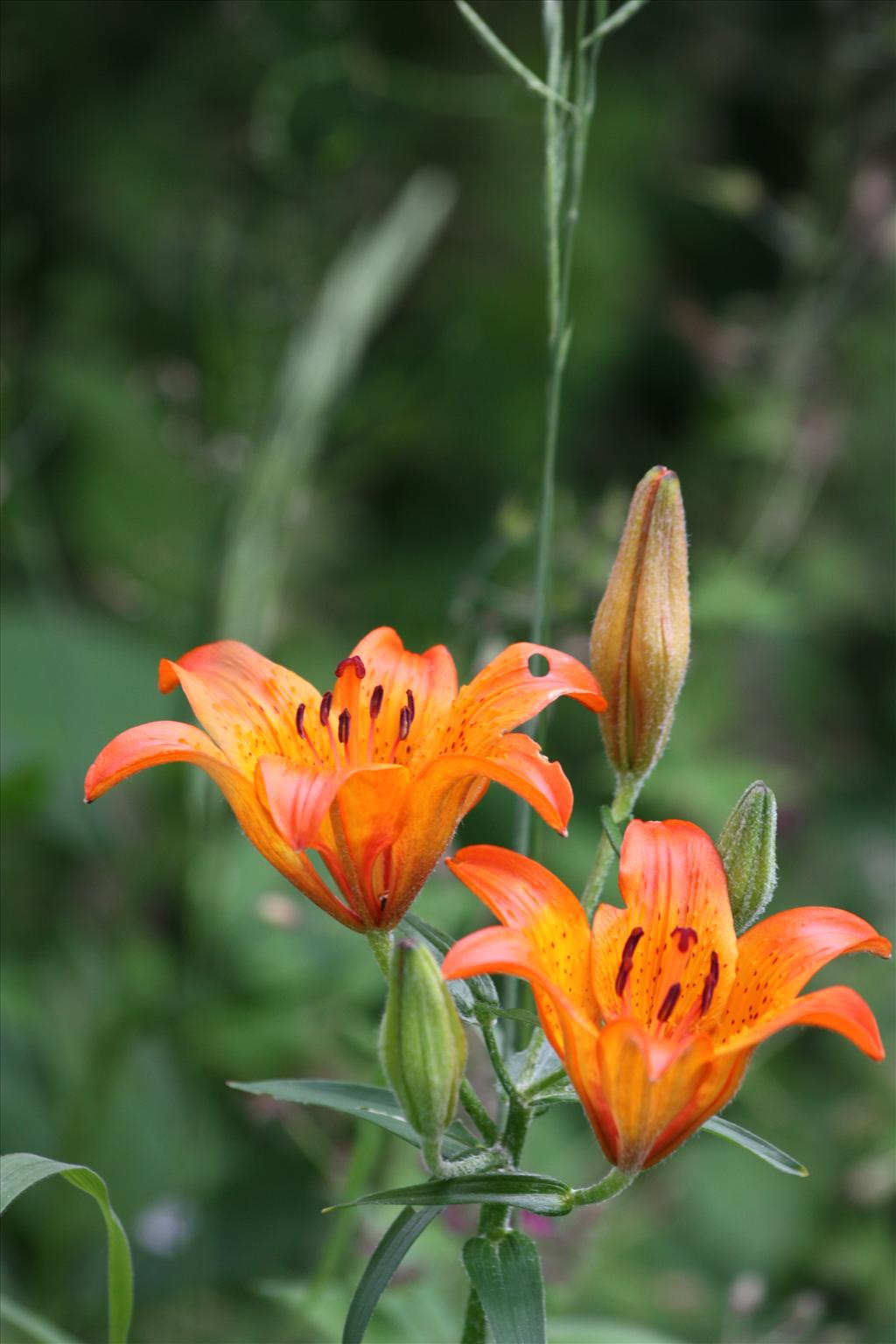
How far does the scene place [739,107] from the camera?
Answer: 3.18 metres

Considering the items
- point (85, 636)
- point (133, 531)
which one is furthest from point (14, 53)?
point (85, 636)

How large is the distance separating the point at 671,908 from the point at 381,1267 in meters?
0.20

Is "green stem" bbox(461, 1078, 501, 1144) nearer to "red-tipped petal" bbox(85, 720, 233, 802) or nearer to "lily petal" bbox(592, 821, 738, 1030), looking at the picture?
"lily petal" bbox(592, 821, 738, 1030)

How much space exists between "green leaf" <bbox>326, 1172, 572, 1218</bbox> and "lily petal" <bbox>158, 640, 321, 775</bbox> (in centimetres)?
21

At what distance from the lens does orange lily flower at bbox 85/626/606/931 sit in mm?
574

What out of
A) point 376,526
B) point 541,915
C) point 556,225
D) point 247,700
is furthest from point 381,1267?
point 376,526

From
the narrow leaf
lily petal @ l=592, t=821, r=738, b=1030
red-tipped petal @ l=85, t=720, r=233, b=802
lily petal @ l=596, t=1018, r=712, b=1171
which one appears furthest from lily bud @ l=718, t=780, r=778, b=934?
the narrow leaf

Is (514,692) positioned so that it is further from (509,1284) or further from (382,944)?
(509,1284)

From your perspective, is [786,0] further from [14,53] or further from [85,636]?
[85,636]

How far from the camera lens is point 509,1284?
0.58 meters

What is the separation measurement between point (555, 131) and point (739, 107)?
8.92ft

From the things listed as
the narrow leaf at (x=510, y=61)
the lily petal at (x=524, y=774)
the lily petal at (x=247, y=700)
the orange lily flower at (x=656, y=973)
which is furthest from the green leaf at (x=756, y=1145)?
the narrow leaf at (x=510, y=61)

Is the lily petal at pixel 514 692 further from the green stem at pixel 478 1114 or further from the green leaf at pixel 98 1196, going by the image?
the green leaf at pixel 98 1196

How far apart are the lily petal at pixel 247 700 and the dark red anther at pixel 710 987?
219mm
